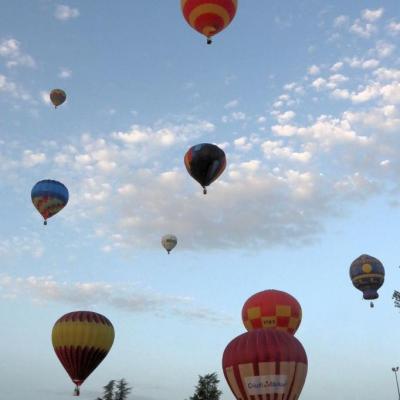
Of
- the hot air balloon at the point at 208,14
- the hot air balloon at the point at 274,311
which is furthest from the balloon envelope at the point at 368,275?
the hot air balloon at the point at 208,14

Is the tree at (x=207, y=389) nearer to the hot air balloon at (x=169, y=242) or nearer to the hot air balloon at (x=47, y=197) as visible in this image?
the hot air balloon at (x=169, y=242)

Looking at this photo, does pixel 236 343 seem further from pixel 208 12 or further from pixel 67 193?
pixel 67 193

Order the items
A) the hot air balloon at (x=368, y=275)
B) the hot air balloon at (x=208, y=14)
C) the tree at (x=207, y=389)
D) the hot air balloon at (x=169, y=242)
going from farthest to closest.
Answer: the tree at (x=207, y=389), the hot air balloon at (x=169, y=242), the hot air balloon at (x=368, y=275), the hot air balloon at (x=208, y=14)

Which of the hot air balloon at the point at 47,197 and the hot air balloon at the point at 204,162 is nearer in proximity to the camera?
the hot air balloon at the point at 204,162

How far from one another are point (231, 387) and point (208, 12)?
690 inches

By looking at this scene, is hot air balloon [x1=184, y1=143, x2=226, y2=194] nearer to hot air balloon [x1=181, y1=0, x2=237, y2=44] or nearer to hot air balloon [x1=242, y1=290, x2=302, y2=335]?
hot air balloon [x1=181, y1=0, x2=237, y2=44]

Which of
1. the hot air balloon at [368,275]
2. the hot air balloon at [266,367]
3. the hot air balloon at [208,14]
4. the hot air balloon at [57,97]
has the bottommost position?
the hot air balloon at [266,367]

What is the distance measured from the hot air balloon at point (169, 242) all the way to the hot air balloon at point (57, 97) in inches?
591

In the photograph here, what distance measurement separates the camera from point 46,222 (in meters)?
37.2

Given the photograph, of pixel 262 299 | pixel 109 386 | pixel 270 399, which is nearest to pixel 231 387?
pixel 270 399

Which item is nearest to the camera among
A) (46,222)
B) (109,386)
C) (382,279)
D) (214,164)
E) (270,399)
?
(270,399)

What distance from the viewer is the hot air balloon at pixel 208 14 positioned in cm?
2545

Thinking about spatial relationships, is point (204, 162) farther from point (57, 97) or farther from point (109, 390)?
point (109, 390)

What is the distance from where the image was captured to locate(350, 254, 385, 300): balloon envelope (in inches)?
1544
